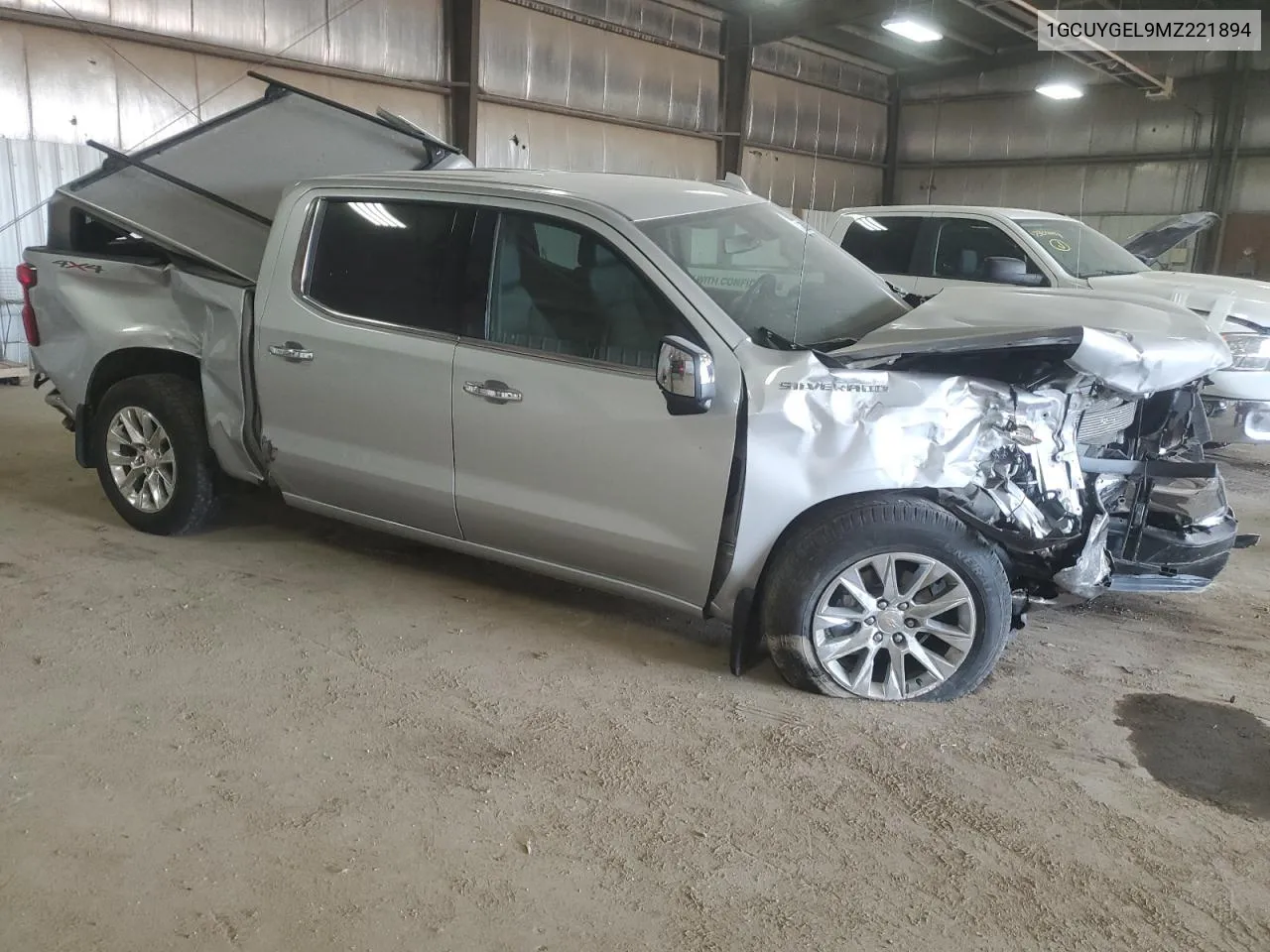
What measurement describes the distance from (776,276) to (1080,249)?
520 centimetres

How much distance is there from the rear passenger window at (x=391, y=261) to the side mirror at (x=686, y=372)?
0.97 m

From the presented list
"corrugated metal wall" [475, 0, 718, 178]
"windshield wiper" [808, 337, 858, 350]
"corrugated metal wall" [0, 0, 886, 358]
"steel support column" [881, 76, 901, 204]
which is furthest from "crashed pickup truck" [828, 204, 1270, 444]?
"steel support column" [881, 76, 901, 204]

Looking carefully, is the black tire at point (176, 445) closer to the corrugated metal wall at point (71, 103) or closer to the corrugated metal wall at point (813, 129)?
the corrugated metal wall at point (71, 103)

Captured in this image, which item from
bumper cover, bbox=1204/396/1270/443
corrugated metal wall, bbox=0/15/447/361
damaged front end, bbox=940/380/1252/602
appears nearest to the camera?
damaged front end, bbox=940/380/1252/602

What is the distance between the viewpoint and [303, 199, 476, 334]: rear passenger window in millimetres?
3691

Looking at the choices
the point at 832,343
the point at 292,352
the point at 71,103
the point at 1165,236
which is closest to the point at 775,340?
the point at 832,343

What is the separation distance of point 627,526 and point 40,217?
29.9 ft

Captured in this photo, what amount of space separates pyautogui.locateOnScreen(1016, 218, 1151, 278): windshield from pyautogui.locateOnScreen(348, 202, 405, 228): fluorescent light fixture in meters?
5.55

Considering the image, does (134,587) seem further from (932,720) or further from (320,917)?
(932,720)

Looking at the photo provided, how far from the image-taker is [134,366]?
4742mm

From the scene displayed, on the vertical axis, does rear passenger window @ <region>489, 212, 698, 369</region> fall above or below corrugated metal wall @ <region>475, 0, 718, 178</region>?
below

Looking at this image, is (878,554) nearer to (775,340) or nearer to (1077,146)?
(775,340)

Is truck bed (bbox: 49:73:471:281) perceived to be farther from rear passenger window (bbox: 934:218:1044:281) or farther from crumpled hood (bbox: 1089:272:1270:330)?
crumpled hood (bbox: 1089:272:1270:330)

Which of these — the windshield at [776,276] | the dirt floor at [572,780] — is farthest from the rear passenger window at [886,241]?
the dirt floor at [572,780]
